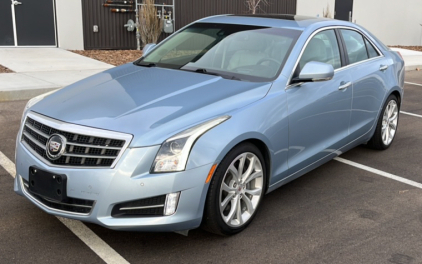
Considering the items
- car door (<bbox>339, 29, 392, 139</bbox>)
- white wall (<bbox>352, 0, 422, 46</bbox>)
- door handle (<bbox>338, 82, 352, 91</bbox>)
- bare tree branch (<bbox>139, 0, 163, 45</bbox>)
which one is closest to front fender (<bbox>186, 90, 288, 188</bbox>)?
door handle (<bbox>338, 82, 352, 91</bbox>)

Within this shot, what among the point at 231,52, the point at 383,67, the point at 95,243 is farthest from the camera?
the point at 383,67

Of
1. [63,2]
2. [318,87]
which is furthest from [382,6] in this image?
[318,87]

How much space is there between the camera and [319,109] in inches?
178

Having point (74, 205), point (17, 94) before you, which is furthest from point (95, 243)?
point (17, 94)

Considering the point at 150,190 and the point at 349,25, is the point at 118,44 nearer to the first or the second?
the point at 349,25

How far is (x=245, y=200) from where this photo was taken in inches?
152

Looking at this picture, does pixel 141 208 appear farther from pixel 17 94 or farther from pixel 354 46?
pixel 17 94

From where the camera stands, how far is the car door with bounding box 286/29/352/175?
4262 millimetres

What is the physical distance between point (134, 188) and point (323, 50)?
265cm

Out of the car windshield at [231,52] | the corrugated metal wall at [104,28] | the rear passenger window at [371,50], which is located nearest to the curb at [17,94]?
the car windshield at [231,52]

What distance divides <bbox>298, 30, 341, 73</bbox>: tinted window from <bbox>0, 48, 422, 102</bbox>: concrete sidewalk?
5.47 metres

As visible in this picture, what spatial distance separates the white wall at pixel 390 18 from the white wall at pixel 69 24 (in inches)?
379

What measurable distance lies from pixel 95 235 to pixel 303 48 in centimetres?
249

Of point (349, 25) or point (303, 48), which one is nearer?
point (303, 48)
